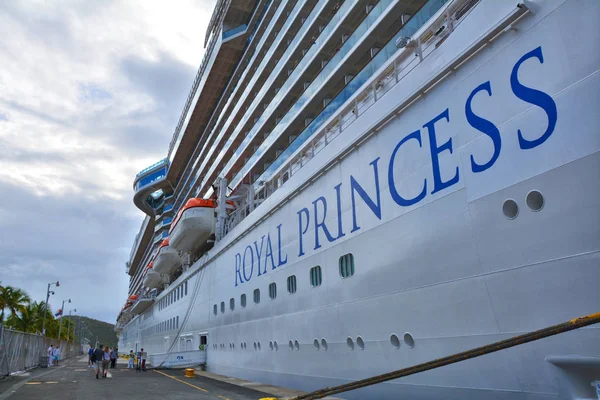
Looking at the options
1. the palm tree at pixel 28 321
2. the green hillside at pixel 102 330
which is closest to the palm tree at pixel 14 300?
the palm tree at pixel 28 321

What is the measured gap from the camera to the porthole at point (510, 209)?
5230 millimetres

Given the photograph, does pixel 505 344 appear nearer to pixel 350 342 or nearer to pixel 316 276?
pixel 350 342

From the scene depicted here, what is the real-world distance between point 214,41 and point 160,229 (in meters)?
22.9

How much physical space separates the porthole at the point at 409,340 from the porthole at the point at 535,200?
9.11 ft

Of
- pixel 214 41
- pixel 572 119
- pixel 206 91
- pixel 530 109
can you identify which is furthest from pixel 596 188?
pixel 206 91

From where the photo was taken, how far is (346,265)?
28.4ft

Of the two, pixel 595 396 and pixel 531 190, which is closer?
pixel 595 396

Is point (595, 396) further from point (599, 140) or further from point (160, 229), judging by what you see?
point (160, 229)

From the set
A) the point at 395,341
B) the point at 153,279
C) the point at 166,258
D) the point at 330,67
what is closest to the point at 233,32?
the point at 330,67

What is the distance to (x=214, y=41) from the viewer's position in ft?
92.8

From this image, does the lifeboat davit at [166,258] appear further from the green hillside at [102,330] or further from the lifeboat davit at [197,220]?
the green hillside at [102,330]

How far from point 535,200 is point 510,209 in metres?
0.35

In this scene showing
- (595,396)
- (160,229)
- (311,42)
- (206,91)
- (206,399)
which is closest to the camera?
(595,396)

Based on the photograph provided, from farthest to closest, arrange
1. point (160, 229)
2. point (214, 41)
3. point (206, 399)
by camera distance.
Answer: point (160, 229) → point (214, 41) → point (206, 399)
